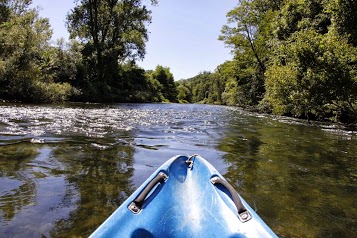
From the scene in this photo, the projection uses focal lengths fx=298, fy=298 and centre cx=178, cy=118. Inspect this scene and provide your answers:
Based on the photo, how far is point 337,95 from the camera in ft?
41.6

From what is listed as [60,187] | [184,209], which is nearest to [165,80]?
[60,187]

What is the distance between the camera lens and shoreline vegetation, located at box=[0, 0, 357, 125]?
42.1 feet

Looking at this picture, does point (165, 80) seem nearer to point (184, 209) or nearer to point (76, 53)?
point (76, 53)

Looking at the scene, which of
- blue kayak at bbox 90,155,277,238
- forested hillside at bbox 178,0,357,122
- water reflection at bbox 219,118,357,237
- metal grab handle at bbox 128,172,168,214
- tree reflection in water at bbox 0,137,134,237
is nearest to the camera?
blue kayak at bbox 90,155,277,238

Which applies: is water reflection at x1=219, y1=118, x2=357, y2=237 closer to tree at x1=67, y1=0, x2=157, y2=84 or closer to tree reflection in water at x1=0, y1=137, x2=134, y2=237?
tree reflection in water at x1=0, y1=137, x2=134, y2=237

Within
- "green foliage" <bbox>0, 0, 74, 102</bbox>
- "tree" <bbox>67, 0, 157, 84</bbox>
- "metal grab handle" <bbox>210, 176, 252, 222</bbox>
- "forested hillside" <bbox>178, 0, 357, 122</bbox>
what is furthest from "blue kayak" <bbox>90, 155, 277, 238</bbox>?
"tree" <bbox>67, 0, 157, 84</bbox>

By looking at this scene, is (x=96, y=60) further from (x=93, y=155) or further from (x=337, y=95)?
(x=93, y=155)

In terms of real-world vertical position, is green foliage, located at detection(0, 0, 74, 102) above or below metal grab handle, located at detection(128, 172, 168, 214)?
above

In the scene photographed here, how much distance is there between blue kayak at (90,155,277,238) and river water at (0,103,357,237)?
91 centimetres

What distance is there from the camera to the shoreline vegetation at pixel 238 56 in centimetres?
1283

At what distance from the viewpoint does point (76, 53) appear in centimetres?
2784

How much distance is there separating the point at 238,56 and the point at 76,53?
1556 cm

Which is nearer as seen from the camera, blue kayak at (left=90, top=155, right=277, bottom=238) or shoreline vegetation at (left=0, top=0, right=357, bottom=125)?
blue kayak at (left=90, top=155, right=277, bottom=238)

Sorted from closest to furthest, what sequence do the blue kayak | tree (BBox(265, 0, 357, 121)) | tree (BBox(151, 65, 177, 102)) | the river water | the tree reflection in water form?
1. the blue kayak
2. the tree reflection in water
3. the river water
4. tree (BBox(265, 0, 357, 121))
5. tree (BBox(151, 65, 177, 102))
